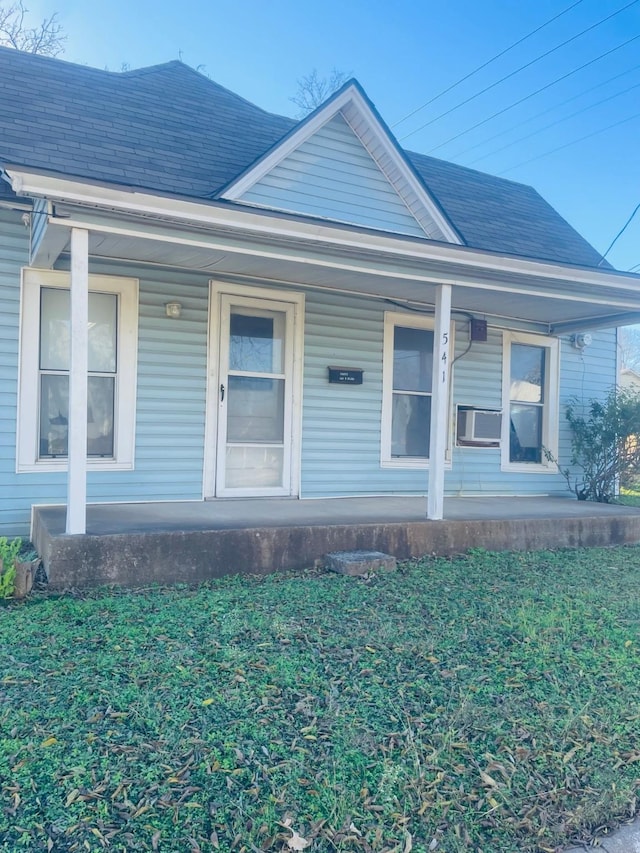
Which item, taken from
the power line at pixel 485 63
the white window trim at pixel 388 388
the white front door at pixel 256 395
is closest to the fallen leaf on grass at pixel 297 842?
the white front door at pixel 256 395

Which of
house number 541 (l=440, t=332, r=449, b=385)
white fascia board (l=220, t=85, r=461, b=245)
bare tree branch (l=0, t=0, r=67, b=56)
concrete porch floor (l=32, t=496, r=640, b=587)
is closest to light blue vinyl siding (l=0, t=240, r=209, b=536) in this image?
concrete porch floor (l=32, t=496, r=640, b=587)

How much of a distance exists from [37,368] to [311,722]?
413 centimetres

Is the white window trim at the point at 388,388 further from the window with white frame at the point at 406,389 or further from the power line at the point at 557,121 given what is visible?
the power line at the point at 557,121

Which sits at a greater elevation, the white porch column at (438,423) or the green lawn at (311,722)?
the white porch column at (438,423)

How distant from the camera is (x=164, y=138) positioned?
6.64m

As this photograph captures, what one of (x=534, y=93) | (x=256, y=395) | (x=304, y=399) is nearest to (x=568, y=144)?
(x=534, y=93)

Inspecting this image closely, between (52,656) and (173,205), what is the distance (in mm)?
2938

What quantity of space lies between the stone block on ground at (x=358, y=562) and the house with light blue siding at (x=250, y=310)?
2.98 ft

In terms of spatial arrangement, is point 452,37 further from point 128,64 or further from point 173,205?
point 173,205

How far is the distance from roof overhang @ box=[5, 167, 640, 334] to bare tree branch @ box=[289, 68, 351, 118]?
16840 mm

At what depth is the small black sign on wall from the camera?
22.7 ft

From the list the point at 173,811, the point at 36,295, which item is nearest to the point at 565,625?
the point at 173,811

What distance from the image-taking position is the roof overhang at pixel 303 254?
14.2 feet

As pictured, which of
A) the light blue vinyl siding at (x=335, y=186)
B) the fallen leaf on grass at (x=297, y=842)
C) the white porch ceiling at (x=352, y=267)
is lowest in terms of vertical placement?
the fallen leaf on grass at (x=297, y=842)
